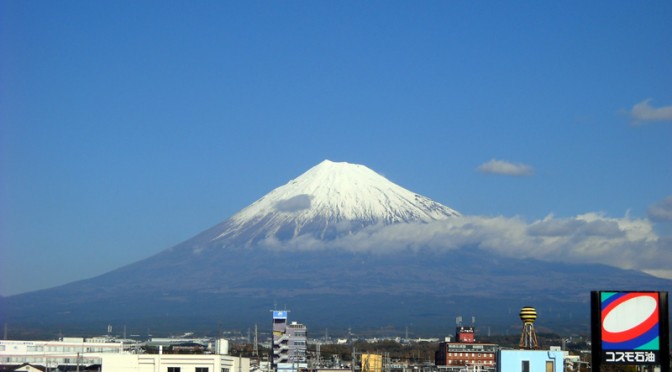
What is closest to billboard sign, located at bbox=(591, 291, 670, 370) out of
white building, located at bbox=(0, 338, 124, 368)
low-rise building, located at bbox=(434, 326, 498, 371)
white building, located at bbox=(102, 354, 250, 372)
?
white building, located at bbox=(102, 354, 250, 372)

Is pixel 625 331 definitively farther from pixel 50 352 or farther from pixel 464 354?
pixel 464 354

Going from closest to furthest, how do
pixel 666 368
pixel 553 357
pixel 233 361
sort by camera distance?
pixel 666 368
pixel 553 357
pixel 233 361

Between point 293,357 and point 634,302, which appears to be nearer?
point 634,302

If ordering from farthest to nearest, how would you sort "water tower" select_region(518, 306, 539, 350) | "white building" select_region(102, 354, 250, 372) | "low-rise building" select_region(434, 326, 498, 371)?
"low-rise building" select_region(434, 326, 498, 371) < "water tower" select_region(518, 306, 539, 350) < "white building" select_region(102, 354, 250, 372)

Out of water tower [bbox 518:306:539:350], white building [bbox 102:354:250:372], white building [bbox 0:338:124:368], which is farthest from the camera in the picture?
white building [bbox 0:338:124:368]

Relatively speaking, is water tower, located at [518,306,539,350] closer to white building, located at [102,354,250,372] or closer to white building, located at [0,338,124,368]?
white building, located at [102,354,250,372]

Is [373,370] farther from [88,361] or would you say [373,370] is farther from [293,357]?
[88,361]

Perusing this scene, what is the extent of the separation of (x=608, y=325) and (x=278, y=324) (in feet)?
281

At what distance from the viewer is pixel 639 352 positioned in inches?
1693

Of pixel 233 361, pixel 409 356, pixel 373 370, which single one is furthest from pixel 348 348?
pixel 233 361

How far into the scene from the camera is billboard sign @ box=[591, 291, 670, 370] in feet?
140

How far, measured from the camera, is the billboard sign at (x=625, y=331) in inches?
1686

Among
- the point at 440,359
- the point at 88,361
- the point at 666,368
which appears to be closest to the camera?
the point at 666,368

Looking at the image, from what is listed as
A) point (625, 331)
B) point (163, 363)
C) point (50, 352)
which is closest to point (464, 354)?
point (50, 352)
